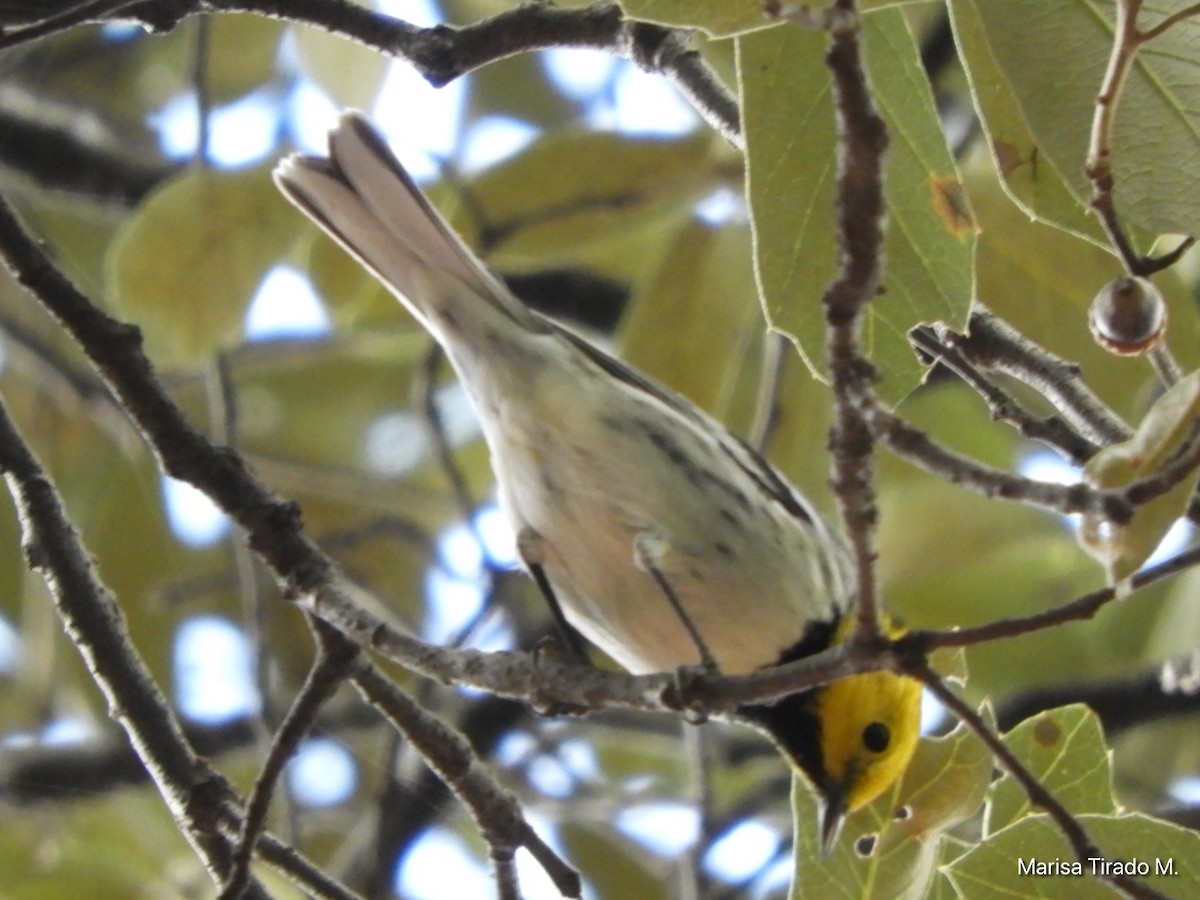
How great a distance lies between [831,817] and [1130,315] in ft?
3.99

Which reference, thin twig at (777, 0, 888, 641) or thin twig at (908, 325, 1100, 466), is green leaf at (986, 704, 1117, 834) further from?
thin twig at (777, 0, 888, 641)

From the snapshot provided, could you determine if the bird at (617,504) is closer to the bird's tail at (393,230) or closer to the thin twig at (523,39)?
the bird's tail at (393,230)

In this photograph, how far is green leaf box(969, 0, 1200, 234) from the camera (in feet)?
4.77

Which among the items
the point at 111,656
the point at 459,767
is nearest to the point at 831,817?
the point at 459,767

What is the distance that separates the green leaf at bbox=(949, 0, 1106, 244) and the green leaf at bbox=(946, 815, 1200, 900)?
604 millimetres

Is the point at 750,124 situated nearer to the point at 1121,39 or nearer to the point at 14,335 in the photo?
the point at 1121,39

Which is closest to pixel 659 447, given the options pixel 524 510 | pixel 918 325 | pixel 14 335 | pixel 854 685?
pixel 524 510

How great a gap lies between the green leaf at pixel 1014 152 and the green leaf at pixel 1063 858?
604 mm

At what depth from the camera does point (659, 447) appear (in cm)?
281

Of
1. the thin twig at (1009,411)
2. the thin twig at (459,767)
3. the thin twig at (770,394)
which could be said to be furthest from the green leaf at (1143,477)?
the thin twig at (770,394)

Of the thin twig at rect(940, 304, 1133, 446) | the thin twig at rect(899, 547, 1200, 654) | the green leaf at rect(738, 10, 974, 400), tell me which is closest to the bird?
the thin twig at rect(940, 304, 1133, 446)

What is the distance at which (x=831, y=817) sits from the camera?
7.84ft

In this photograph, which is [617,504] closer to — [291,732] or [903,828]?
[903,828]

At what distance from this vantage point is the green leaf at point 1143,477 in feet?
3.82
